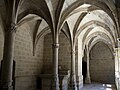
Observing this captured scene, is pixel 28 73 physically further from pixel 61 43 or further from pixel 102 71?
pixel 102 71

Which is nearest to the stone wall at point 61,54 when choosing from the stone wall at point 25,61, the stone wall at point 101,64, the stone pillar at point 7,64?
the stone wall at point 25,61

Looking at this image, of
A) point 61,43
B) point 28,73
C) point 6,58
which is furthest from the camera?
point 61,43

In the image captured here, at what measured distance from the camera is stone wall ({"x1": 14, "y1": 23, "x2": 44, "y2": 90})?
10.0m

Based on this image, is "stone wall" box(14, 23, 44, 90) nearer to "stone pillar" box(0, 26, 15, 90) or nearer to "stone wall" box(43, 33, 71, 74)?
"stone wall" box(43, 33, 71, 74)

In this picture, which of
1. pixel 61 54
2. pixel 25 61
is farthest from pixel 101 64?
pixel 25 61

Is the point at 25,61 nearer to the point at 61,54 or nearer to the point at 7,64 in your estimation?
the point at 61,54

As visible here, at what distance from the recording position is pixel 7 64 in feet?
17.3

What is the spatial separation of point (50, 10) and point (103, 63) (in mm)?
14603

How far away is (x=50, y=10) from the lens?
818 centimetres

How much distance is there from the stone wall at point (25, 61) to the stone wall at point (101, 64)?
33.5 ft

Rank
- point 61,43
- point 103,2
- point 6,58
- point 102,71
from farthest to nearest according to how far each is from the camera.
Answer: point 102,71 < point 61,43 < point 103,2 < point 6,58

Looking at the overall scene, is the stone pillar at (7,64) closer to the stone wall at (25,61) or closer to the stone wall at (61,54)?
the stone wall at (25,61)

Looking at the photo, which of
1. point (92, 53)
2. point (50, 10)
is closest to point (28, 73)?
point (50, 10)

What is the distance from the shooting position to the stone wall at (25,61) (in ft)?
32.9
